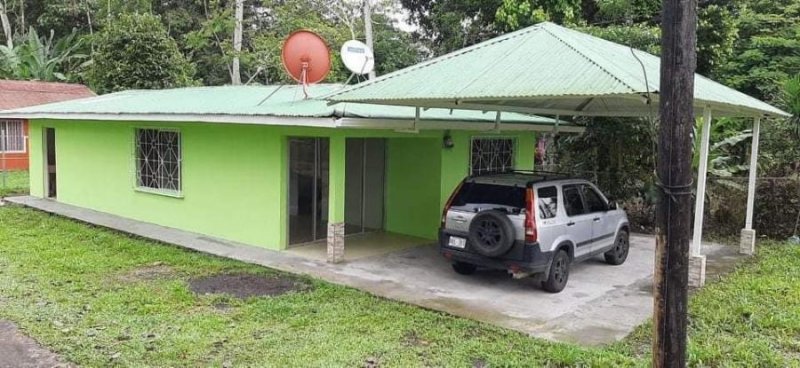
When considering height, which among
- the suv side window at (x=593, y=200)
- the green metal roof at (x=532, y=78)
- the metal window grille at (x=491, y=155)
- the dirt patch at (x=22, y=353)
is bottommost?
the dirt patch at (x=22, y=353)

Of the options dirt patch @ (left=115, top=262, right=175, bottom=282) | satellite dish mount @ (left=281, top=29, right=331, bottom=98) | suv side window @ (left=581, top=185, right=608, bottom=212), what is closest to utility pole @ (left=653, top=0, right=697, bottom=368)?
suv side window @ (left=581, top=185, right=608, bottom=212)

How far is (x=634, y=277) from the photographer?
854cm

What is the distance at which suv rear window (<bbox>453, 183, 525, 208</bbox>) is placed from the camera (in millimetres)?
7500

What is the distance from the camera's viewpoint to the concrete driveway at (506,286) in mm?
6488

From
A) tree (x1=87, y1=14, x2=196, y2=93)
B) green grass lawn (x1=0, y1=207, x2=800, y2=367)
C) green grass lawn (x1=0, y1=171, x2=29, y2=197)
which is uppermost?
tree (x1=87, y1=14, x2=196, y2=93)

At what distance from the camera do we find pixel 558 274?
7.66 meters

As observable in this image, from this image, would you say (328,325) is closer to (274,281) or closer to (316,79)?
(274,281)

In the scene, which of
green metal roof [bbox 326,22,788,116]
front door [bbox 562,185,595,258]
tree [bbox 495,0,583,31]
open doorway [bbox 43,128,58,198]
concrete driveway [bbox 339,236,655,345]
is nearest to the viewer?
green metal roof [bbox 326,22,788,116]

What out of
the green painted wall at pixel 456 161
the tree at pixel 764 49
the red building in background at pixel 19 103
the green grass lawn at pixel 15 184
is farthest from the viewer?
the red building in background at pixel 19 103

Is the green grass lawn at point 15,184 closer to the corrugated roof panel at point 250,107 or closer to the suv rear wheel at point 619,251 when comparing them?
the corrugated roof panel at point 250,107

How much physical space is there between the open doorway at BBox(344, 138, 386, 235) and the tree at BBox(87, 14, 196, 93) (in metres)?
14.8

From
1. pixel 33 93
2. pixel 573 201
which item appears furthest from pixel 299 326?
pixel 33 93

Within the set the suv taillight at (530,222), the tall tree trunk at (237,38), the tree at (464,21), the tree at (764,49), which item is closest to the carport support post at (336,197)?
the suv taillight at (530,222)

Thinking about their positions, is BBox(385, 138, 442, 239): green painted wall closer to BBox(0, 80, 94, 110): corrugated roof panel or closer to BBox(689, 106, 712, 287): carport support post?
BBox(689, 106, 712, 287): carport support post
